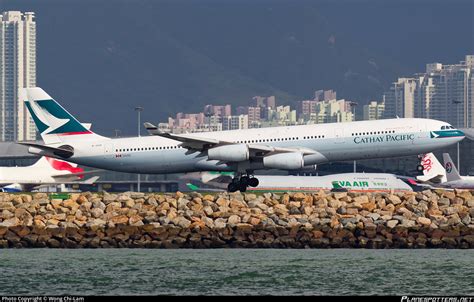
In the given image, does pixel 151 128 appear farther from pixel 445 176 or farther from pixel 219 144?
pixel 445 176

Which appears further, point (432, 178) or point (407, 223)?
point (432, 178)

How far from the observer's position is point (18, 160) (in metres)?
151

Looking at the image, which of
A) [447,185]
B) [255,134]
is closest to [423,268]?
[255,134]

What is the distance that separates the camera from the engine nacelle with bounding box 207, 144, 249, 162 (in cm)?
7119

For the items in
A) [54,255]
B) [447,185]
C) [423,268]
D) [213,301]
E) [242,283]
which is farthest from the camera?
[447,185]

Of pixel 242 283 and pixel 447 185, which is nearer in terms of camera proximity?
pixel 242 283

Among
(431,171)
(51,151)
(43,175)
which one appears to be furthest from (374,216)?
(43,175)

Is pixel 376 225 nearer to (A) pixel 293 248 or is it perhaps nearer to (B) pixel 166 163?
(A) pixel 293 248

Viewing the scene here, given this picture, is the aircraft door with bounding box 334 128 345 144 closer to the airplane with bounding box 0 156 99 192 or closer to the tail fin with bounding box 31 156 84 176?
the airplane with bounding box 0 156 99 192

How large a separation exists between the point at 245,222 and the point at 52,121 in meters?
21.1

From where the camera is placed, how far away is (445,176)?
11262 centimetres

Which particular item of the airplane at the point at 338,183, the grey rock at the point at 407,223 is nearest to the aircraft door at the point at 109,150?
the grey rock at the point at 407,223

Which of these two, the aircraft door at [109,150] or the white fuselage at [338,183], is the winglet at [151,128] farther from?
the white fuselage at [338,183]

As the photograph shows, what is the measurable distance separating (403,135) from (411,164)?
7195cm
